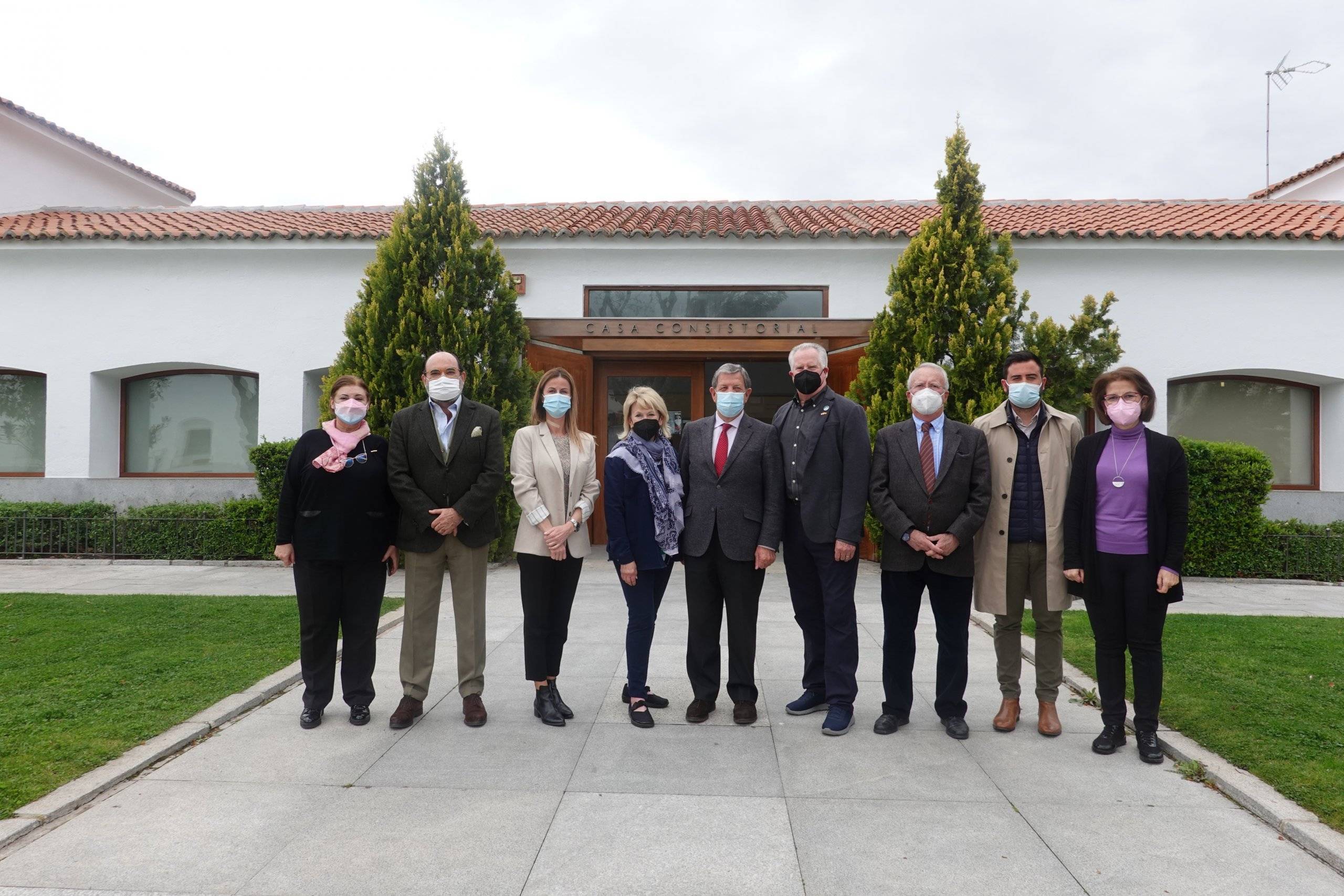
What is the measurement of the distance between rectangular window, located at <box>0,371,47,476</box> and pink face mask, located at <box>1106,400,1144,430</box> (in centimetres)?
1567

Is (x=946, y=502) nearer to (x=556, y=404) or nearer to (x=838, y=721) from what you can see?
(x=838, y=721)

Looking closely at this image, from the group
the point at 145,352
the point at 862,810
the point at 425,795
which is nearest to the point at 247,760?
the point at 425,795

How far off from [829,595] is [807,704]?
2.54 feet

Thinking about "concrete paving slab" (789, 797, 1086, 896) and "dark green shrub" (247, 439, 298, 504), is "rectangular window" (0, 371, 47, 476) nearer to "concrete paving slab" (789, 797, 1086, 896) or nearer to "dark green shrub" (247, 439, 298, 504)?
"dark green shrub" (247, 439, 298, 504)

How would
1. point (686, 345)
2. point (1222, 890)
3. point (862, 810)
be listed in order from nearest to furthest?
1. point (1222, 890)
2. point (862, 810)
3. point (686, 345)

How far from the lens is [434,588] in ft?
15.4

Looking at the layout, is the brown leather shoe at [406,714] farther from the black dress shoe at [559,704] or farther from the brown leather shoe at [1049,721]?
the brown leather shoe at [1049,721]

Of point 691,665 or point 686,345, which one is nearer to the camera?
point 691,665

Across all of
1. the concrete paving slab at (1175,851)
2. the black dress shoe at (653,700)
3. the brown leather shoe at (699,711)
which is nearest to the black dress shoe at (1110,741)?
the concrete paving slab at (1175,851)

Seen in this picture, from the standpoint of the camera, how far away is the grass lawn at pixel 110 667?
13.1 ft

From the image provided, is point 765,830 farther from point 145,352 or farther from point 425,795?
point 145,352

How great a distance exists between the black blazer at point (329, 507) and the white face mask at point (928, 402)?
3.07 metres

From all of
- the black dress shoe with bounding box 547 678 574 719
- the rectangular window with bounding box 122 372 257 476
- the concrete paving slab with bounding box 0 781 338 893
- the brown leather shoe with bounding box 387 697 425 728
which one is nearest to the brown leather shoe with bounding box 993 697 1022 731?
the black dress shoe with bounding box 547 678 574 719

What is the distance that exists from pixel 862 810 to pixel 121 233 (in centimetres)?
1375
